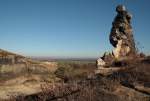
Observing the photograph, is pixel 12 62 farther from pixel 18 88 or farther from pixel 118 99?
pixel 118 99

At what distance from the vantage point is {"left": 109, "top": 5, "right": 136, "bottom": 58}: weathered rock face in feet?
134

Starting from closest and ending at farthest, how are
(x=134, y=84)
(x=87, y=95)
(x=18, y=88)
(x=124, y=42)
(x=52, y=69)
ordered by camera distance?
(x=87, y=95), (x=134, y=84), (x=18, y=88), (x=52, y=69), (x=124, y=42)

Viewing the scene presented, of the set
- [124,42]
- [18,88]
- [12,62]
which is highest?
[124,42]

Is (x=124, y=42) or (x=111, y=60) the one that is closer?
(x=111, y=60)

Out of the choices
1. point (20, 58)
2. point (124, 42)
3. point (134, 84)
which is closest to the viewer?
point (134, 84)

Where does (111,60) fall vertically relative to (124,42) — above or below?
below

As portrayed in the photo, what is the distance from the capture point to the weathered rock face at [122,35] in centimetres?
4075

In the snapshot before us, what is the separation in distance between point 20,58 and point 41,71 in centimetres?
237

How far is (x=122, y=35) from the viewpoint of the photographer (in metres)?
41.0

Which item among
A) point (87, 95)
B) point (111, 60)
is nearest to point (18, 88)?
point (87, 95)

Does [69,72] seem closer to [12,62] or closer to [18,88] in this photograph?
[12,62]

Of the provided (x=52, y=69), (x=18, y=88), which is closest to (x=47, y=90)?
(x=18, y=88)

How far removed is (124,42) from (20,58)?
1844 centimetres

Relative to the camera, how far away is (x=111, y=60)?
38.3 meters
